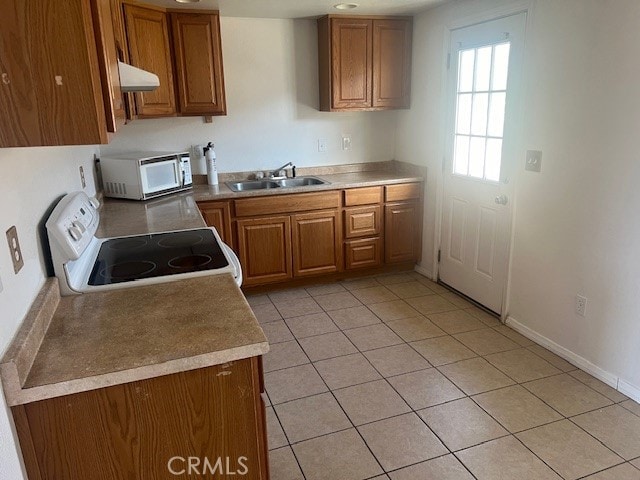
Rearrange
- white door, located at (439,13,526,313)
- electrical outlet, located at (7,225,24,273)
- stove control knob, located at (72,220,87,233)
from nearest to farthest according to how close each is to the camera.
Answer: electrical outlet, located at (7,225,24,273)
stove control knob, located at (72,220,87,233)
white door, located at (439,13,526,313)

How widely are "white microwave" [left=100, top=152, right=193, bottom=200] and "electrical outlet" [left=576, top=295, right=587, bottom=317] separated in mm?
2764

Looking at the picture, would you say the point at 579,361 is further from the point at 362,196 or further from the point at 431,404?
the point at 362,196

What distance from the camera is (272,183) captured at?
13.0ft

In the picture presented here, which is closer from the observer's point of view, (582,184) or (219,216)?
(582,184)

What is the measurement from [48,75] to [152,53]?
243cm

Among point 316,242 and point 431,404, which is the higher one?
point 316,242

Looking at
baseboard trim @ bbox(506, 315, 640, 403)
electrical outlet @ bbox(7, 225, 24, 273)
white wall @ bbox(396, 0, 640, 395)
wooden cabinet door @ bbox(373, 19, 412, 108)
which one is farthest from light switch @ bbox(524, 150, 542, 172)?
electrical outlet @ bbox(7, 225, 24, 273)

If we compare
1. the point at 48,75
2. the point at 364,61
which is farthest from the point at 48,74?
the point at 364,61

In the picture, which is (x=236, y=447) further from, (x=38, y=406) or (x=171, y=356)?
(x=38, y=406)

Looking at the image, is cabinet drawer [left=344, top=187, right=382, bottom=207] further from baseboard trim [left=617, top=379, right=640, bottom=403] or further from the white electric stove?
baseboard trim [left=617, top=379, right=640, bottom=403]

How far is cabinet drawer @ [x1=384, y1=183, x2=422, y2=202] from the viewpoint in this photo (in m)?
3.91

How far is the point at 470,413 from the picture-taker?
7.47 feet

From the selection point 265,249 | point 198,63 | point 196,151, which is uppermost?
point 198,63

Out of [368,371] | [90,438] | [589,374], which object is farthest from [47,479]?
[589,374]
